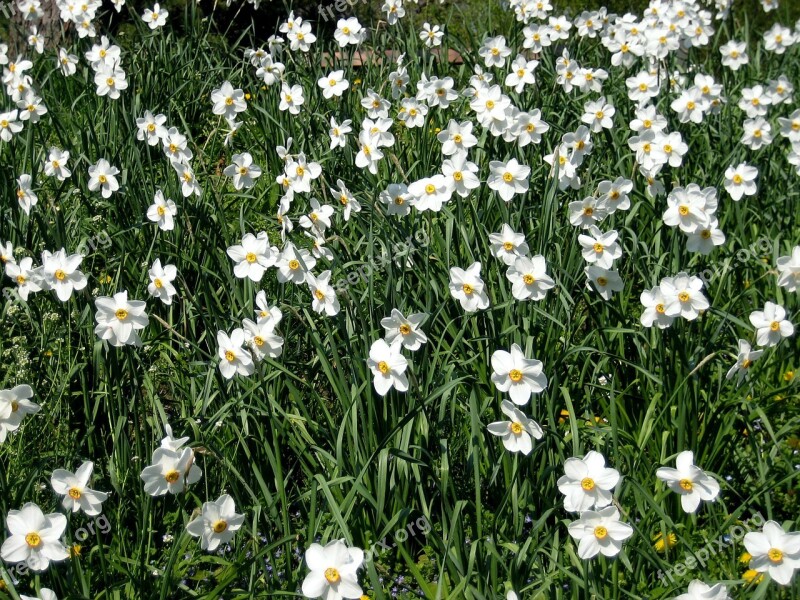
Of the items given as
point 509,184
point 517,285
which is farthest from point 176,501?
point 509,184

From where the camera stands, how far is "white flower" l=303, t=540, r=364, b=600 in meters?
1.90

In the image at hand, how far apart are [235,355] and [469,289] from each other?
71cm

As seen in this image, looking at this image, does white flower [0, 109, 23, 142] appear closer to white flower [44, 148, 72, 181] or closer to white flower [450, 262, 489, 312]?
white flower [44, 148, 72, 181]

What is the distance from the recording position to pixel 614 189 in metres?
2.98

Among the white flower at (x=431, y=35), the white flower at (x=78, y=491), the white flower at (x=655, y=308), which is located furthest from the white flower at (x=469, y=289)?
the white flower at (x=431, y=35)

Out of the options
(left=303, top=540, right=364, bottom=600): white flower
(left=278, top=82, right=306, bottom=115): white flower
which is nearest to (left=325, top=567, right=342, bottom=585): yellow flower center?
(left=303, top=540, right=364, bottom=600): white flower

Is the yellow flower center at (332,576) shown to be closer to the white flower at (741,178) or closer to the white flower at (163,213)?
the white flower at (163,213)

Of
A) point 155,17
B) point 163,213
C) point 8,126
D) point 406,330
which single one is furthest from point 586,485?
point 155,17

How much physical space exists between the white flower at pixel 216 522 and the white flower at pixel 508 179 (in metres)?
1.49

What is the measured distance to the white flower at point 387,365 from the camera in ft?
7.47

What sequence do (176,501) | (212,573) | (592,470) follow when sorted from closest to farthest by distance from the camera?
1. (592,470)
2. (212,573)
3. (176,501)

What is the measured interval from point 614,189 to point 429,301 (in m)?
0.79

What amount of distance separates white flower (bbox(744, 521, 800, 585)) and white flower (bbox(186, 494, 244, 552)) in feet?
3.91

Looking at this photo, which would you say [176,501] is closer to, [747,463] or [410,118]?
[747,463]
